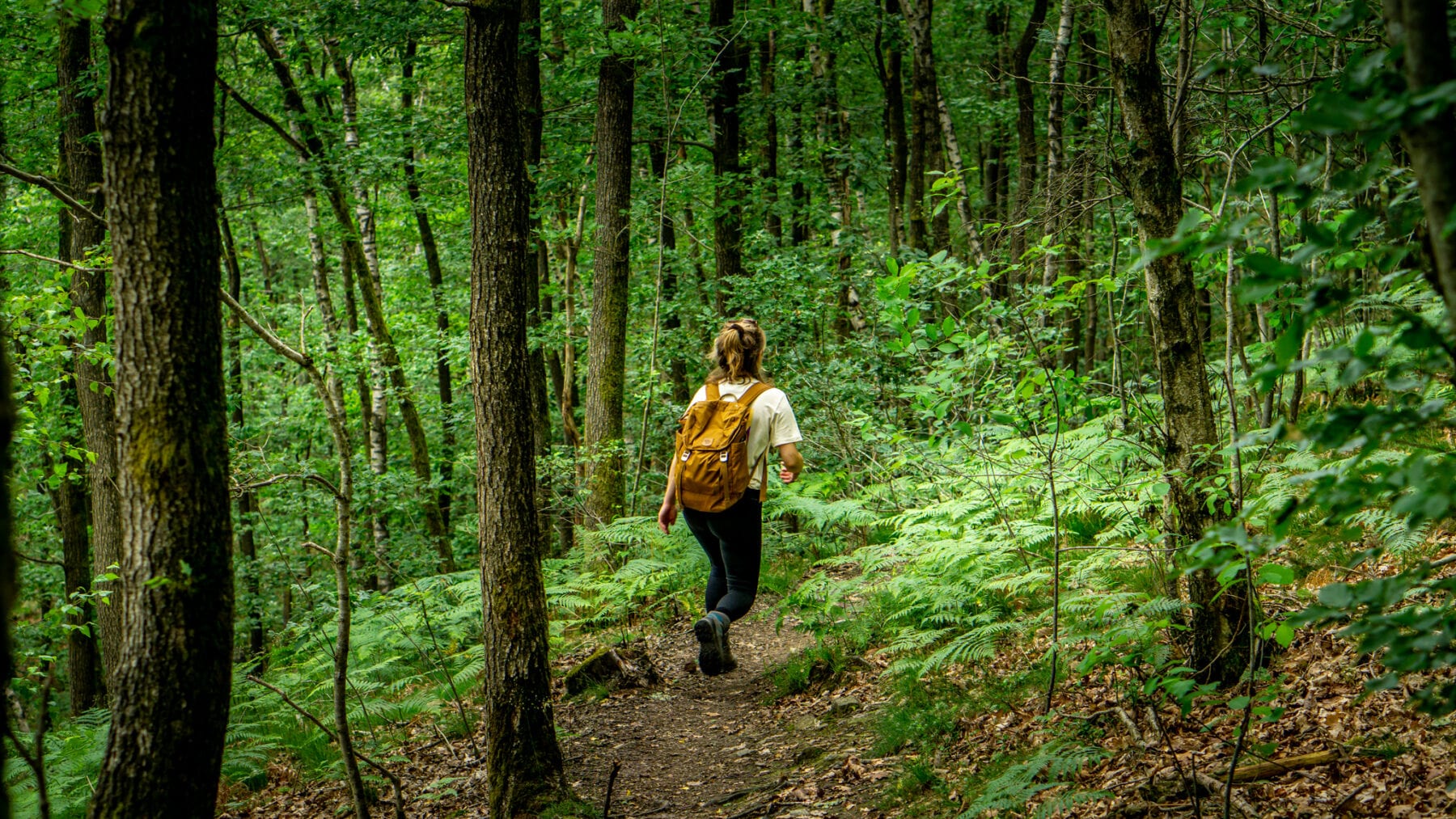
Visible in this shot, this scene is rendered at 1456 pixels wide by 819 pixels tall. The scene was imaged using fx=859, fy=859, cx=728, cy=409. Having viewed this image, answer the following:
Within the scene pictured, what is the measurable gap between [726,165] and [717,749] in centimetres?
1037

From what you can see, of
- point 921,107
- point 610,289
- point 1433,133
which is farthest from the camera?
point 921,107

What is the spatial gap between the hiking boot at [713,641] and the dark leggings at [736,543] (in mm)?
107

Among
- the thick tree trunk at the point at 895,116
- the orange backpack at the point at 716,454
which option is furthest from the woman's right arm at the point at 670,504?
the thick tree trunk at the point at 895,116

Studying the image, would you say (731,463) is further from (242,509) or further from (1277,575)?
(242,509)

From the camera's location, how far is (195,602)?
Answer: 2.93m

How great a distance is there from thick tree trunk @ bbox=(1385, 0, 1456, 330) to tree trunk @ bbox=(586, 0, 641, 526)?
887 centimetres

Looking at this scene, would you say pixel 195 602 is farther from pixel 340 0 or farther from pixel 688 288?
pixel 688 288

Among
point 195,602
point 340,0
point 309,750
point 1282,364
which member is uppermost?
point 340,0

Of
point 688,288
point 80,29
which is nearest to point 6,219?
point 80,29

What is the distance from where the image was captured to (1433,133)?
1743 millimetres

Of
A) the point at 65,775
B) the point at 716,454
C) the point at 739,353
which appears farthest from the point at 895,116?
the point at 65,775

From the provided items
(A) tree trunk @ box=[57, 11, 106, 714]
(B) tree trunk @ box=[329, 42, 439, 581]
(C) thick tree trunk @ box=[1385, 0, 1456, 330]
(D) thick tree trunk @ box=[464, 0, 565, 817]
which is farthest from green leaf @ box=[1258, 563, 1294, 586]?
(B) tree trunk @ box=[329, 42, 439, 581]

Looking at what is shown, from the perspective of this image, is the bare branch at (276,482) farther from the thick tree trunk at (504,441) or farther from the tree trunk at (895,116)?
the tree trunk at (895,116)

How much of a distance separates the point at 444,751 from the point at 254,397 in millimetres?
16467
